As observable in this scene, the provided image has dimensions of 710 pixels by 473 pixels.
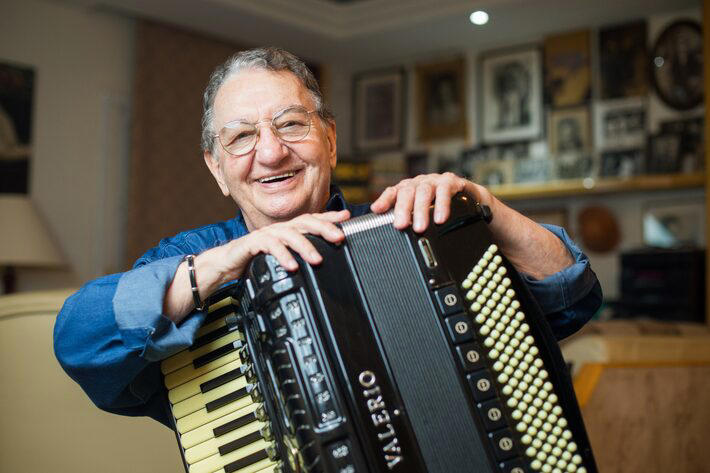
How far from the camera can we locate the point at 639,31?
5.87 m

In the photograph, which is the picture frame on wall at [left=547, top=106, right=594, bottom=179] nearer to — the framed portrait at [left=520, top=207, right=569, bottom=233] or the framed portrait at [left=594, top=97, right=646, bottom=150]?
the framed portrait at [left=594, top=97, right=646, bottom=150]

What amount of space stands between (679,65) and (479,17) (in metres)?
1.48

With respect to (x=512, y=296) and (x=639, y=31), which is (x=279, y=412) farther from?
(x=639, y=31)

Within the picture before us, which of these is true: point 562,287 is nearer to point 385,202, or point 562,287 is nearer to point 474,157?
point 385,202

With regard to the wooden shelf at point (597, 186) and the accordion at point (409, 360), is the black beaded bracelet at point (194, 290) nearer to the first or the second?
the accordion at point (409, 360)

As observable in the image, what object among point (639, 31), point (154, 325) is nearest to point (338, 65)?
point (639, 31)

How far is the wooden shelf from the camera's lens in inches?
211

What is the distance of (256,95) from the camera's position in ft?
5.41

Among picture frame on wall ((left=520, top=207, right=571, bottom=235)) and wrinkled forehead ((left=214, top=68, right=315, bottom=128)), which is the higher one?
wrinkled forehead ((left=214, top=68, right=315, bottom=128))

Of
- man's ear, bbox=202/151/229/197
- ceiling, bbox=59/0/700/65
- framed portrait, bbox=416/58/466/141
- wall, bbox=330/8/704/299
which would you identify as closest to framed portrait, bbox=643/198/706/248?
wall, bbox=330/8/704/299

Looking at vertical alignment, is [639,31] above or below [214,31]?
below

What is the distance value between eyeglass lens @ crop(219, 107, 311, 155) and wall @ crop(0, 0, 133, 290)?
4.10m

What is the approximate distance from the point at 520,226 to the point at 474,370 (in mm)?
413

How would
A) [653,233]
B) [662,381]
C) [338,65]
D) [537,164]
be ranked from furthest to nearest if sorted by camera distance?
1. [338,65]
2. [537,164]
3. [653,233]
4. [662,381]
